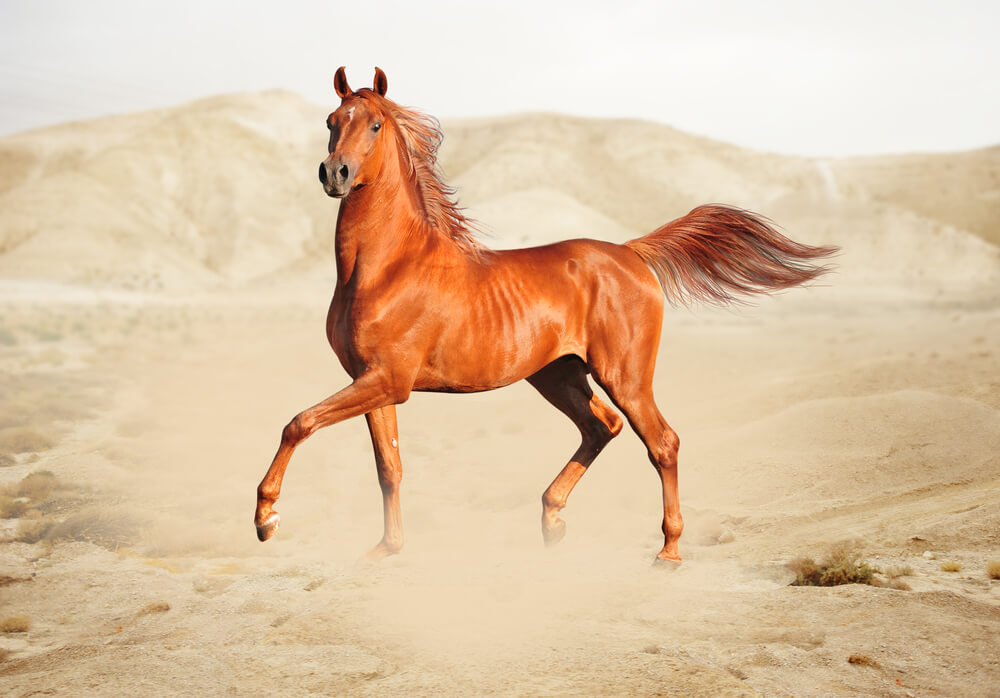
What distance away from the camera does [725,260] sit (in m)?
6.73

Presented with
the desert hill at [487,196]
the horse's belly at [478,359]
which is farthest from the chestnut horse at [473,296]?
the desert hill at [487,196]

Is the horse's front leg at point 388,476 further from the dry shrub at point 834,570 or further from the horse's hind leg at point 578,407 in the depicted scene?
the dry shrub at point 834,570

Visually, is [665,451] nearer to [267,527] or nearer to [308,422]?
[308,422]

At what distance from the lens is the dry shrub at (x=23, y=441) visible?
43.9 feet

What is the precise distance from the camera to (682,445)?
11797 mm

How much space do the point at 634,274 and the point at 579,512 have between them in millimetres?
4085

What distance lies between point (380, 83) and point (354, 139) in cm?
52

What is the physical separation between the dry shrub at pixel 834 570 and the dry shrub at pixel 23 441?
11.4 m

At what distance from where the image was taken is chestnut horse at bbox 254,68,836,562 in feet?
17.4

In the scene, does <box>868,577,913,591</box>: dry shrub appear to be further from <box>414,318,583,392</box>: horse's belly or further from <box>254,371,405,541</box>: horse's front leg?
<box>254,371,405,541</box>: horse's front leg

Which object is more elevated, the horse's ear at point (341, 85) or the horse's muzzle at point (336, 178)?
the horse's ear at point (341, 85)

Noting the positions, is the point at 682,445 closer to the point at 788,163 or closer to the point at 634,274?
the point at 634,274

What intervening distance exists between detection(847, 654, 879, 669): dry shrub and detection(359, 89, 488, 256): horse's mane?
3323 mm

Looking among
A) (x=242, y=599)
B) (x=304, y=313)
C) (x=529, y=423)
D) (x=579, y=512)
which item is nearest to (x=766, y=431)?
(x=579, y=512)
